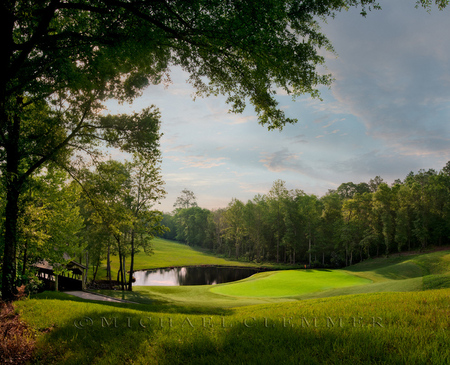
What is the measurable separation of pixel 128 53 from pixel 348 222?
186 ft

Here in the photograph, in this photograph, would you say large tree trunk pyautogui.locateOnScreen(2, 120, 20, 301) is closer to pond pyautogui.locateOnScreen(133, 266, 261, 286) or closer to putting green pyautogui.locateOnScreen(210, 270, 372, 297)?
putting green pyautogui.locateOnScreen(210, 270, 372, 297)

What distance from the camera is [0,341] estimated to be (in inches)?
172

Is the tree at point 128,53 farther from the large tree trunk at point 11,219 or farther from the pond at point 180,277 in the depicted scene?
the pond at point 180,277

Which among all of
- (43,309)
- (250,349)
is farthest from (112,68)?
(250,349)

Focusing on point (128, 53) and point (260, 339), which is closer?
point (260, 339)

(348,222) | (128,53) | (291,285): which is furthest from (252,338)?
(348,222)

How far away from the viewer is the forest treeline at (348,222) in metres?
47.2

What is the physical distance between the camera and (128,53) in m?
6.93

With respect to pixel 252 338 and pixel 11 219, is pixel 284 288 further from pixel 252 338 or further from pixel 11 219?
pixel 252 338

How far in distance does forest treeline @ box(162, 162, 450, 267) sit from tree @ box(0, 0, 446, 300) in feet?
159

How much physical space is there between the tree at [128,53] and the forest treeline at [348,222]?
4834cm

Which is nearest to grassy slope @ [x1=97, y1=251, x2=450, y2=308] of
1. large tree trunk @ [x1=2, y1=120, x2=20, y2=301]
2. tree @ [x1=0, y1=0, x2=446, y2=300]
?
large tree trunk @ [x1=2, y1=120, x2=20, y2=301]

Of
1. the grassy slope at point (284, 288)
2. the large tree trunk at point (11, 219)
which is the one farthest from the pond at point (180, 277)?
the large tree trunk at point (11, 219)

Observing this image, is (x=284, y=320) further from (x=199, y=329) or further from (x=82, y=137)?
(x=82, y=137)
